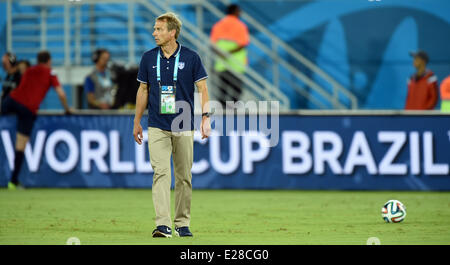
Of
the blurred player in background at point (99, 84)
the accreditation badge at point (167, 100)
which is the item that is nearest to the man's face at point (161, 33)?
the accreditation badge at point (167, 100)

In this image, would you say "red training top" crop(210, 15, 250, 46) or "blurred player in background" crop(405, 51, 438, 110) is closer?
"blurred player in background" crop(405, 51, 438, 110)

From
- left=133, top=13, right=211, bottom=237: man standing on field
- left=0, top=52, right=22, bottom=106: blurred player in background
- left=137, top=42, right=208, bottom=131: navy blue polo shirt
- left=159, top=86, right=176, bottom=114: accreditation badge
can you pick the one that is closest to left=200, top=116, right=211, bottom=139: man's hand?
left=133, top=13, right=211, bottom=237: man standing on field

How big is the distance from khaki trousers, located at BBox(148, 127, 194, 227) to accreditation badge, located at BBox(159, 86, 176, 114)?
0.74ft

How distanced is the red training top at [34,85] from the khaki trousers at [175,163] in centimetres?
724

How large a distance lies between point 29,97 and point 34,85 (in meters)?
0.25

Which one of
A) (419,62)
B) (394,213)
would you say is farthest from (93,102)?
(394,213)

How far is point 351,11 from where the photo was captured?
22.2 m

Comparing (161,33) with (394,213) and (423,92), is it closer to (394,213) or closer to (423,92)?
(394,213)

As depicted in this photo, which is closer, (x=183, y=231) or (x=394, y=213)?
(x=183, y=231)

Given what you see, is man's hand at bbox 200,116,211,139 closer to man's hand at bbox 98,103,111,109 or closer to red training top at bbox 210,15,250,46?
man's hand at bbox 98,103,111,109

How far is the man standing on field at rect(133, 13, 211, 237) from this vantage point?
33.6 ft

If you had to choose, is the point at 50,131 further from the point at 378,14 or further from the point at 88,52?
the point at 378,14

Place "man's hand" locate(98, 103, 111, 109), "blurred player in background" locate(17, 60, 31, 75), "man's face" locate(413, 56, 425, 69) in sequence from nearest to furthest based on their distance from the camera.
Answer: "man's face" locate(413, 56, 425, 69) < "man's hand" locate(98, 103, 111, 109) < "blurred player in background" locate(17, 60, 31, 75)

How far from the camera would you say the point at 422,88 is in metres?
18.5
